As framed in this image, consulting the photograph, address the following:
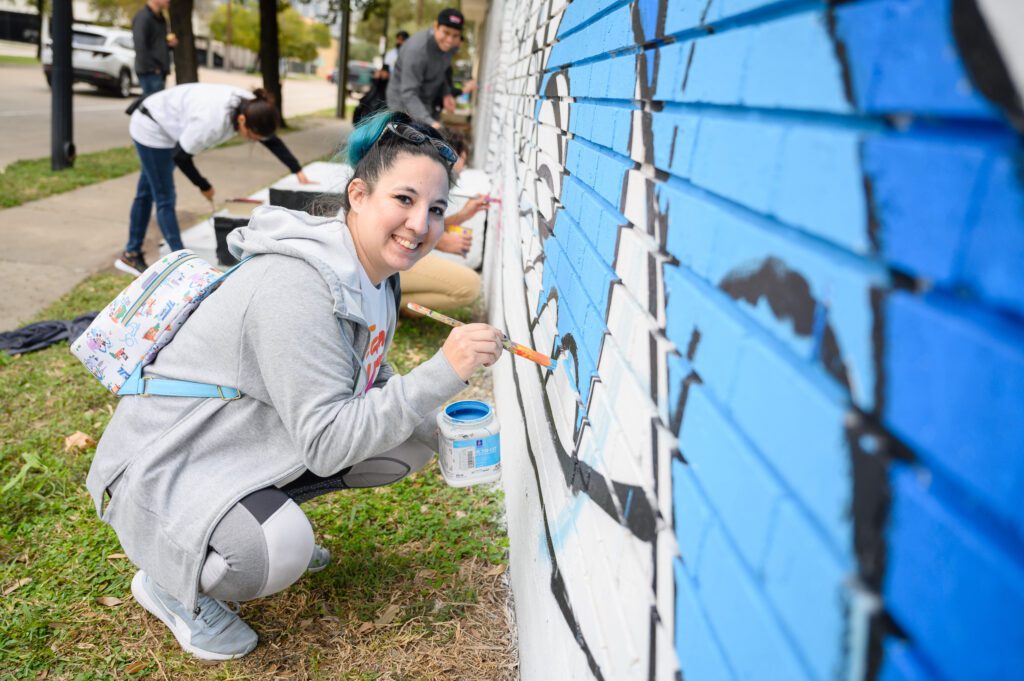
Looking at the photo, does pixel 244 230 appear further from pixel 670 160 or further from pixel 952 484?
pixel 952 484

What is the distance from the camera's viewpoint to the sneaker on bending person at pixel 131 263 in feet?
19.1

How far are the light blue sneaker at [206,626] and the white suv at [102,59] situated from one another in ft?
66.1

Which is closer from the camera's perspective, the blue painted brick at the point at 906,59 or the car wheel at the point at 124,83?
the blue painted brick at the point at 906,59

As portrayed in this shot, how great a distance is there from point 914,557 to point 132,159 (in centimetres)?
1168

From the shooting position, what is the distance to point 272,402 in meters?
2.12

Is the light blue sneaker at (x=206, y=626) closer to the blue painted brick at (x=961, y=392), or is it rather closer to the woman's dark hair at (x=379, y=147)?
the woman's dark hair at (x=379, y=147)

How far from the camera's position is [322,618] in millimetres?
2578

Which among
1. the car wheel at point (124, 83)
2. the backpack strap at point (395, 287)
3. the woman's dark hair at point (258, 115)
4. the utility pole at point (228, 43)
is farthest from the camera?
the utility pole at point (228, 43)

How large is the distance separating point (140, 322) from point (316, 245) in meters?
0.58

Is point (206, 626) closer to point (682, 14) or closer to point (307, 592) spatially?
point (307, 592)

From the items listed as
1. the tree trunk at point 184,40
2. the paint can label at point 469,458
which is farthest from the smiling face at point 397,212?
the tree trunk at point 184,40

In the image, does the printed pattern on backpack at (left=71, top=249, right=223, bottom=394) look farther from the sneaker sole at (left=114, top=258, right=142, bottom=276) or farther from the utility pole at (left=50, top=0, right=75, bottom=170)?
the utility pole at (left=50, top=0, right=75, bottom=170)

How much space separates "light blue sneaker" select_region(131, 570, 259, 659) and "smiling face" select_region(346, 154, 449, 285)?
112 centimetres

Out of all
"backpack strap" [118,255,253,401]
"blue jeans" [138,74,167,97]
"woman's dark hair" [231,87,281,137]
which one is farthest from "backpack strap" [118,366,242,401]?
"blue jeans" [138,74,167,97]
